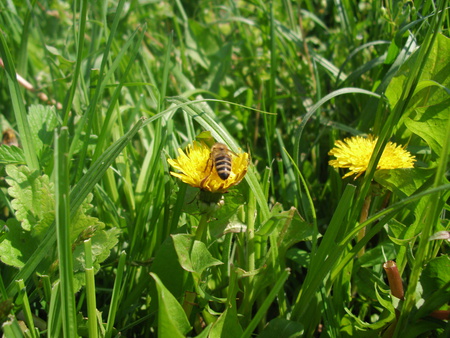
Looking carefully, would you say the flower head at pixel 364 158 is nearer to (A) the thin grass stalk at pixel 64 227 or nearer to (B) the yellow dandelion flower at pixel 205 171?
(B) the yellow dandelion flower at pixel 205 171

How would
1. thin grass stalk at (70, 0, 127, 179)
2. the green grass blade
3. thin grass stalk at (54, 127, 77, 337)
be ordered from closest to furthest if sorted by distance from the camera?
1. thin grass stalk at (54, 127, 77, 337)
2. the green grass blade
3. thin grass stalk at (70, 0, 127, 179)

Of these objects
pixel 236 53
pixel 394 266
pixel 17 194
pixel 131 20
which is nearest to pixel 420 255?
pixel 394 266

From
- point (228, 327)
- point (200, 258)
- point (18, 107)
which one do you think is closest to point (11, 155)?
point (18, 107)

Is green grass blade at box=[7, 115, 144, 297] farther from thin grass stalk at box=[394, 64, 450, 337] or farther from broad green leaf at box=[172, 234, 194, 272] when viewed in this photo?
thin grass stalk at box=[394, 64, 450, 337]

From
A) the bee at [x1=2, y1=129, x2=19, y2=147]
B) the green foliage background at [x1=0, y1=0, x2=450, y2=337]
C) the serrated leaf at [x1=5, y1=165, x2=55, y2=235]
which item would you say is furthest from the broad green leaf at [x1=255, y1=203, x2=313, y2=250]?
the bee at [x1=2, y1=129, x2=19, y2=147]

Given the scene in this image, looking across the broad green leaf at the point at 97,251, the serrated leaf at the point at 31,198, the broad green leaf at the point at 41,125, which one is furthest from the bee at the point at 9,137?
the broad green leaf at the point at 97,251

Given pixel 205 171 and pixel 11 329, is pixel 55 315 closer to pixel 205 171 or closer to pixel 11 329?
pixel 11 329
